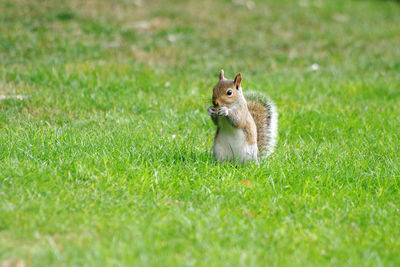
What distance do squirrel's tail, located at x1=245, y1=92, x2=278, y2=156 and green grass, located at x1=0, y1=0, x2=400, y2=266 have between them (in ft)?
0.33

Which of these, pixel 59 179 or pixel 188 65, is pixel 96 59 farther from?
pixel 59 179

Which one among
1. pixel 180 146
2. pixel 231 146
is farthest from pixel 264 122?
pixel 180 146

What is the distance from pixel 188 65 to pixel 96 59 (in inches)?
40.8

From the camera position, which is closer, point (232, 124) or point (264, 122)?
point (232, 124)

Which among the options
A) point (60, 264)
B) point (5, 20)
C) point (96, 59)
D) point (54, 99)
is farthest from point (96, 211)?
point (5, 20)

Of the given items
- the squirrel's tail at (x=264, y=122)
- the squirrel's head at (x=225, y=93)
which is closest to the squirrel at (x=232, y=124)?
the squirrel's head at (x=225, y=93)

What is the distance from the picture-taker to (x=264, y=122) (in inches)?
143

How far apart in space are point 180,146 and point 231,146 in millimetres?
483

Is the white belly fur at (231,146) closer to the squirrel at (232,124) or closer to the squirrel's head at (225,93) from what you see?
the squirrel at (232,124)

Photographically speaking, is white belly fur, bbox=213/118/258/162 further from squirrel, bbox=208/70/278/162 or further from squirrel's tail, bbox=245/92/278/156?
squirrel's tail, bbox=245/92/278/156

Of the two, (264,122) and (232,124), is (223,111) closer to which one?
(232,124)

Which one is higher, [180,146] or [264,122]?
[264,122]

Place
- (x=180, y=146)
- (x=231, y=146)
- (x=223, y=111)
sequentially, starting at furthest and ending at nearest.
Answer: (x=180, y=146)
(x=231, y=146)
(x=223, y=111)

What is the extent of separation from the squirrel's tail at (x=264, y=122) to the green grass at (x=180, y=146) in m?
0.10
